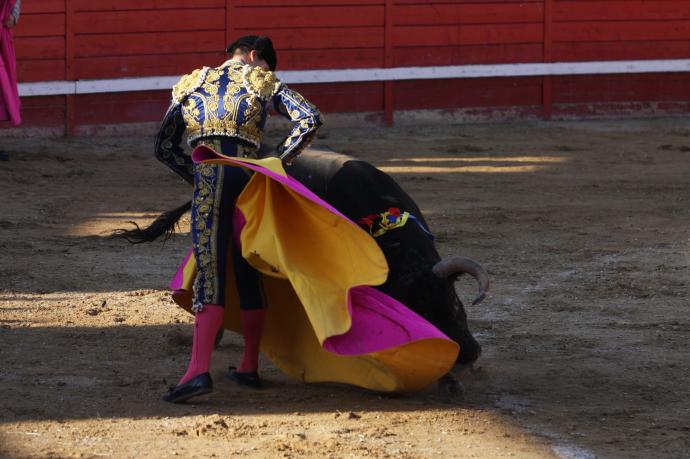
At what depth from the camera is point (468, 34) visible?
10305 mm

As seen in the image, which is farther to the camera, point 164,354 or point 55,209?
point 55,209

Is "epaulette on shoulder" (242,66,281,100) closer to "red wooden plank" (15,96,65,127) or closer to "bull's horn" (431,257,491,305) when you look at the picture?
"bull's horn" (431,257,491,305)

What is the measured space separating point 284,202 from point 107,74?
612 centimetres

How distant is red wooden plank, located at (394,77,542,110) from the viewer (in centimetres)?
1022

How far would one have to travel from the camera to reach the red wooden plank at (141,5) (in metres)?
9.12

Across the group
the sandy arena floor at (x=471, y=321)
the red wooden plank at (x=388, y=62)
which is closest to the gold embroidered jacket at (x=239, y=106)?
the sandy arena floor at (x=471, y=321)

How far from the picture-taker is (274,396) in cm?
353

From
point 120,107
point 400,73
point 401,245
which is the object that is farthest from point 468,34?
point 401,245

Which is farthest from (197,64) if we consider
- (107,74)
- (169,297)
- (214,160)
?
(214,160)

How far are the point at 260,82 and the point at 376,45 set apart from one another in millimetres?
6758

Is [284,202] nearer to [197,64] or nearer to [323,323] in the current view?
[323,323]

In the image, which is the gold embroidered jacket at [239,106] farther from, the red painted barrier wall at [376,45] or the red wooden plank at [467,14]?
the red wooden plank at [467,14]

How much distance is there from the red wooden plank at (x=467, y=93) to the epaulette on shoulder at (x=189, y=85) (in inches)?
267

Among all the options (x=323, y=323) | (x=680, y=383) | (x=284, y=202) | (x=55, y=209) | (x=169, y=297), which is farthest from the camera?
(x=55, y=209)
